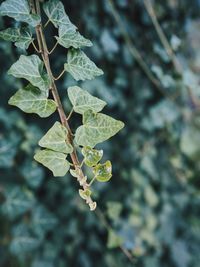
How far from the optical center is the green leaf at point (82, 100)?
63 centimetres

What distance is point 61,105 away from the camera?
636mm

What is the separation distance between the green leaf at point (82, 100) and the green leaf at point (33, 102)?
0.03m

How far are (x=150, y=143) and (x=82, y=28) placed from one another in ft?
1.55

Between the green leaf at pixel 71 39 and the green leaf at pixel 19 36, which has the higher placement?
the green leaf at pixel 19 36

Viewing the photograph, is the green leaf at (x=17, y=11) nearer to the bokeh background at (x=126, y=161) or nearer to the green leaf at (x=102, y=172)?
the green leaf at (x=102, y=172)

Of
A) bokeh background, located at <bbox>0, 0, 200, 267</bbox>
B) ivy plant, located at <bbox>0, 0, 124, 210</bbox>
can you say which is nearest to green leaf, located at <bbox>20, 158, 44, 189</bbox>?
bokeh background, located at <bbox>0, 0, 200, 267</bbox>

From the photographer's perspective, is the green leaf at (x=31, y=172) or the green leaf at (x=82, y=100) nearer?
the green leaf at (x=82, y=100)

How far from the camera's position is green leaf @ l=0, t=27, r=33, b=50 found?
646mm

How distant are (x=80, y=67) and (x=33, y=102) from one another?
0.09 meters

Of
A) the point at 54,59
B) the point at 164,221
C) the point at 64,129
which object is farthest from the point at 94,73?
the point at 164,221

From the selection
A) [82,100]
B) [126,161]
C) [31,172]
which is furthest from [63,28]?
[126,161]

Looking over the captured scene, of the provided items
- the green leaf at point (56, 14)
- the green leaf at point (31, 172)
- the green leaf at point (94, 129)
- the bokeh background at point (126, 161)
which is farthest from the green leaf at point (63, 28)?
the green leaf at point (31, 172)

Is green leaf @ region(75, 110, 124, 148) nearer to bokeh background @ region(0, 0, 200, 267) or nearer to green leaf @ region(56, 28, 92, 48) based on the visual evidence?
green leaf @ region(56, 28, 92, 48)

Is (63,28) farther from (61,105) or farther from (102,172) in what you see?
(102,172)
